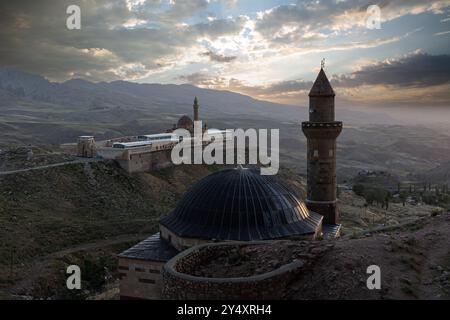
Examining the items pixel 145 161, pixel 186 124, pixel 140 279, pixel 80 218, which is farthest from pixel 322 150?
pixel 186 124

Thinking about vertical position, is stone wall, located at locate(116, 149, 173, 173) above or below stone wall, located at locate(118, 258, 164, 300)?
above

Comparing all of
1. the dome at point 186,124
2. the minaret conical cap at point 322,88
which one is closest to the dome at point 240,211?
the minaret conical cap at point 322,88

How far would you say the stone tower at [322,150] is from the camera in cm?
3073

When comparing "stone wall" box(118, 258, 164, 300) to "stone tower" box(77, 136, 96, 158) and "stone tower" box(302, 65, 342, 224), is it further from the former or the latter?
"stone tower" box(77, 136, 96, 158)

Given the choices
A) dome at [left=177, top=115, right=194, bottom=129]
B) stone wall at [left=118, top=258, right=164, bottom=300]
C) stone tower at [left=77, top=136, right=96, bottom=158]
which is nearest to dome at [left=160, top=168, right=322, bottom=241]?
stone wall at [left=118, top=258, right=164, bottom=300]

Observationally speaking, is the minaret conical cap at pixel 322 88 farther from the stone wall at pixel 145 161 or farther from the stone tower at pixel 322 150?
the stone wall at pixel 145 161

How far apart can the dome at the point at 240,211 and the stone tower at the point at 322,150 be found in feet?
19.4

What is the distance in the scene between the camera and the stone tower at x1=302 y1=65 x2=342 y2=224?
30.7 metres

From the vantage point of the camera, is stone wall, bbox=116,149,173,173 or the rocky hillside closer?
the rocky hillside

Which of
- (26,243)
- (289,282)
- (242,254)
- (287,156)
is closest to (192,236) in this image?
(242,254)

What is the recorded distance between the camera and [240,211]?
75.5 ft

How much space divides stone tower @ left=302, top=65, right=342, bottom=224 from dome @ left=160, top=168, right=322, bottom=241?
591 centimetres
